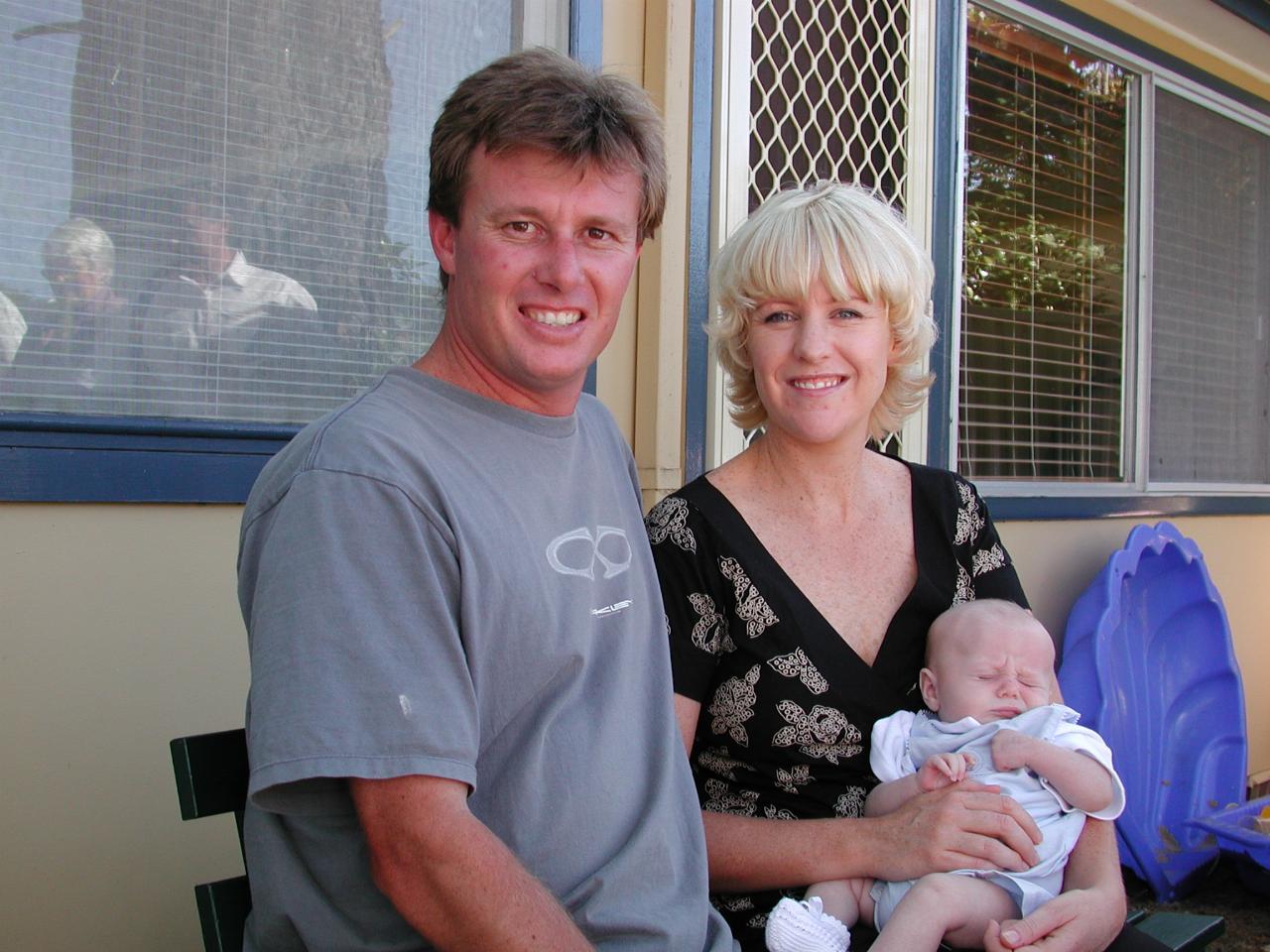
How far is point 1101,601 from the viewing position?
394 cm

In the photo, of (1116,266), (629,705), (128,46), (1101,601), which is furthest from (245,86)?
(1116,266)

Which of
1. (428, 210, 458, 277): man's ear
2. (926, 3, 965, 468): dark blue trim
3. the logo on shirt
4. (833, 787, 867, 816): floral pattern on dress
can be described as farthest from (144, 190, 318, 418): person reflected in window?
(926, 3, 965, 468): dark blue trim

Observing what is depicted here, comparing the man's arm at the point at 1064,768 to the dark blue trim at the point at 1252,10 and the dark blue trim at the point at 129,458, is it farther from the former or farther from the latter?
the dark blue trim at the point at 1252,10

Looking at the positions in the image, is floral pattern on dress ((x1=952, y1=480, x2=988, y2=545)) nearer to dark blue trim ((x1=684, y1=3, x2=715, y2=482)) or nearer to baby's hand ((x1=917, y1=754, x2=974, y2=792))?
baby's hand ((x1=917, y1=754, x2=974, y2=792))

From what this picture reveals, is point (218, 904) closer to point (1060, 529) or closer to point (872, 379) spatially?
point (872, 379)

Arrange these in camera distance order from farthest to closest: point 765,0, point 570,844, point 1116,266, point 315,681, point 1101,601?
1. point 1116,266
2. point 1101,601
3. point 765,0
4. point 570,844
5. point 315,681

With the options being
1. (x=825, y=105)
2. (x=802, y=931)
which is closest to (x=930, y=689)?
(x=802, y=931)

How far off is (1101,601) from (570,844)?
9.79ft

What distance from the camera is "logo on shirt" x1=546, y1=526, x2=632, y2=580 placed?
1.53m

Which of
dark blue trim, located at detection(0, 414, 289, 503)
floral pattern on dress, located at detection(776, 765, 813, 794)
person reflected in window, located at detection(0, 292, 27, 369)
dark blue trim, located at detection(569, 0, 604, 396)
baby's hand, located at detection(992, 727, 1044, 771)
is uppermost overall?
dark blue trim, located at detection(569, 0, 604, 396)

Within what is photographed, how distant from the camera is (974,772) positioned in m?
1.92

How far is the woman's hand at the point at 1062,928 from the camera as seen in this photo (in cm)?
175

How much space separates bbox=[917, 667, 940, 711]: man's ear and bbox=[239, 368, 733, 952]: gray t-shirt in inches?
20.2

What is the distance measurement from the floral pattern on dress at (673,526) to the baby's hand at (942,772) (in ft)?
1.70
